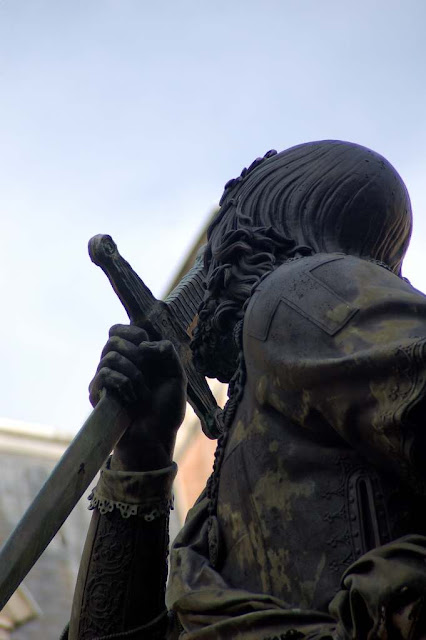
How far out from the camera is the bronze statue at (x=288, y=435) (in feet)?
10.3

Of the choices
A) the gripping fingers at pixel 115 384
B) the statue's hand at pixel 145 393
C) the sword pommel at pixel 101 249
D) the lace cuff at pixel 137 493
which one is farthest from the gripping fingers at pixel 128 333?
the lace cuff at pixel 137 493

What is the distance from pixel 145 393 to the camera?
406cm

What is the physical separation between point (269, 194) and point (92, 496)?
3.90 ft

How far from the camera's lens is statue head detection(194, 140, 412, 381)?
3.92m

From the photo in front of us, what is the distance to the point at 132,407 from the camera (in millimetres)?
4059

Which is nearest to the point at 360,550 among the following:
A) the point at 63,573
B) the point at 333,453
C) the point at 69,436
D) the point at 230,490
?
the point at 333,453

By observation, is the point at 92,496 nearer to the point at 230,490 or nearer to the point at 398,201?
the point at 230,490

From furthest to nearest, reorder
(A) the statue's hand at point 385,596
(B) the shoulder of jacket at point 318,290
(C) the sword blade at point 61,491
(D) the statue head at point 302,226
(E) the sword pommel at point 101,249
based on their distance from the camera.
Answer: (E) the sword pommel at point 101,249
(D) the statue head at point 302,226
(C) the sword blade at point 61,491
(B) the shoulder of jacket at point 318,290
(A) the statue's hand at point 385,596

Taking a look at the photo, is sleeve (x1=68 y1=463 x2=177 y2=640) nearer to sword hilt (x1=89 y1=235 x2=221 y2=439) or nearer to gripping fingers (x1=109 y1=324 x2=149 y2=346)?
sword hilt (x1=89 y1=235 x2=221 y2=439)

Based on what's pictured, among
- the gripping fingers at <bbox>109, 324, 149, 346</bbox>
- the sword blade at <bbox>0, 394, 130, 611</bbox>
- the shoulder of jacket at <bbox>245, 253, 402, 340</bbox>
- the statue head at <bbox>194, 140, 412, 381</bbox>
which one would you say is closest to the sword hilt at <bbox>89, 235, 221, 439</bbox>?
the gripping fingers at <bbox>109, 324, 149, 346</bbox>

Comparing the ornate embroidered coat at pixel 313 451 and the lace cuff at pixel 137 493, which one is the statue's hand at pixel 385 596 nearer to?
the ornate embroidered coat at pixel 313 451

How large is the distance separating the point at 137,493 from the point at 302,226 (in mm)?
1021

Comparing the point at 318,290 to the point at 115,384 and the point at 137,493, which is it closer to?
the point at 115,384

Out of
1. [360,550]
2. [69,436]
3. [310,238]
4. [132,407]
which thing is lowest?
[360,550]
